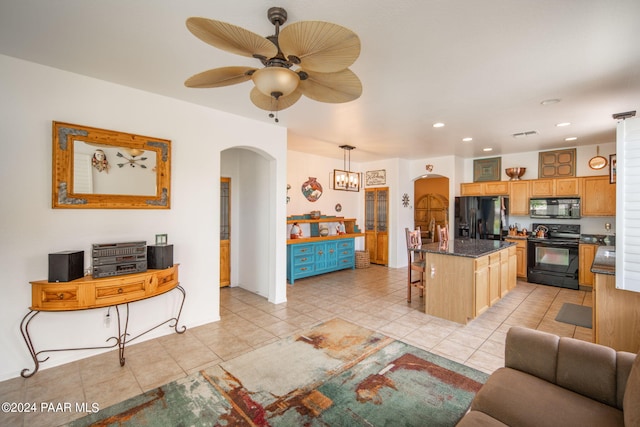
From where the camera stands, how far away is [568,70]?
2.62 meters

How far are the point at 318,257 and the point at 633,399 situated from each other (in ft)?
17.3

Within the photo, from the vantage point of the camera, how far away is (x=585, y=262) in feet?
16.9

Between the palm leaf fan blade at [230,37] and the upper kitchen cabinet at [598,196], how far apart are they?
21.6 ft

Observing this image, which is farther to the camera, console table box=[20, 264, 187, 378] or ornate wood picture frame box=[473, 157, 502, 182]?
ornate wood picture frame box=[473, 157, 502, 182]

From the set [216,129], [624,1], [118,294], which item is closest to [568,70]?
[624,1]

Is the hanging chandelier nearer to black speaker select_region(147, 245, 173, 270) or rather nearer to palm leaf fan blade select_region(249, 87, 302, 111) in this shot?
black speaker select_region(147, 245, 173, 270)

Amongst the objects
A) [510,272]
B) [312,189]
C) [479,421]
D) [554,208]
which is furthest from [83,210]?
[554,208]

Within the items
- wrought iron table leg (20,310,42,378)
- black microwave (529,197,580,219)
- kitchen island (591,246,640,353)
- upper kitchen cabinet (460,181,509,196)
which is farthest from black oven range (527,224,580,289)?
wrought iron table leg (20,310,42,378)

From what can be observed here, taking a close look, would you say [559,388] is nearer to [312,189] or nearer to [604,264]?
[604,264]

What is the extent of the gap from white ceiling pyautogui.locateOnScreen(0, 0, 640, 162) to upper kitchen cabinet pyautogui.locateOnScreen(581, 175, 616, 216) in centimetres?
175

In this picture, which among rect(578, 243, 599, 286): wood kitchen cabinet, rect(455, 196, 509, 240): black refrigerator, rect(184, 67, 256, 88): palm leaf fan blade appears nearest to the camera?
rect(184, 67, 256, 88): palm leaf fan blade

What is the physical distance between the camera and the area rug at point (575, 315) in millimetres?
3743

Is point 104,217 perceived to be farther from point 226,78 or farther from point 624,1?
point 624,1

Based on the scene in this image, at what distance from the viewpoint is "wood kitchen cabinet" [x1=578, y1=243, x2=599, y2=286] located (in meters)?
5.11
